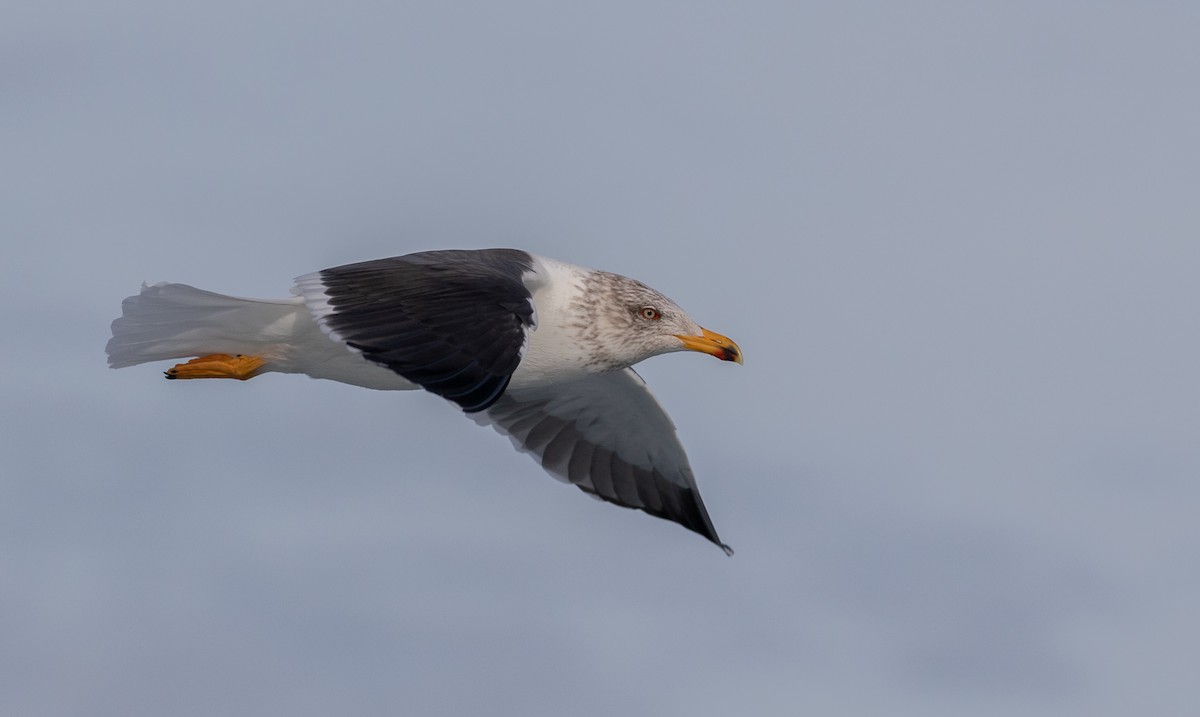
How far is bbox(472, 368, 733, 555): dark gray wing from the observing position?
61.4ft

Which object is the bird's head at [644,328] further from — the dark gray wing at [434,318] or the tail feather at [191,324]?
the tail feather at [191,324]

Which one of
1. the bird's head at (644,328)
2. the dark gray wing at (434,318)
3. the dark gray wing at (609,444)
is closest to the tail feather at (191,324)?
the dark gray wing at (434,318)

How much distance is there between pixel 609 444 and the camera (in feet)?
62.7

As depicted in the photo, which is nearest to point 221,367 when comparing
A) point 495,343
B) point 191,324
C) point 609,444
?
point 191,324

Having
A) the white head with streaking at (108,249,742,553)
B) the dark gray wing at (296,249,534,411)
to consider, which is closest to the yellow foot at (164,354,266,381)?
the white head with streaking at (108,249,742,553)

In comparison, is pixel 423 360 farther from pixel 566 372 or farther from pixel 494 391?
pixel 566 372

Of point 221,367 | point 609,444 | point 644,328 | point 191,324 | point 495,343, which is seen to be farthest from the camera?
point 609,444

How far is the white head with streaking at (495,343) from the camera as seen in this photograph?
45.6 ft

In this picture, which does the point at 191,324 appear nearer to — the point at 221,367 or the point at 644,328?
the point at 221,367

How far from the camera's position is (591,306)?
16297mm

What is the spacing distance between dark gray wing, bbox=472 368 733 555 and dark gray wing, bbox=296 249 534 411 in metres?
3.57

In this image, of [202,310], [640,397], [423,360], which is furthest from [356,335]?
[640,397]

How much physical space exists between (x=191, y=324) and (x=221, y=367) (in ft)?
1.70

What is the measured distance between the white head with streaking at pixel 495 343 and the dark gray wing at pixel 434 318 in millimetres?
13
